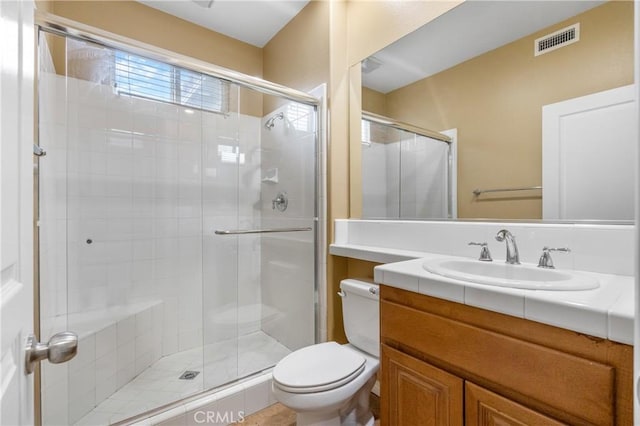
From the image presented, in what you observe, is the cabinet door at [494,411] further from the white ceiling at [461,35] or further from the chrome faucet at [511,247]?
the white ceiling at [461,35]

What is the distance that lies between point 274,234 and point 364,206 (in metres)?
0.75

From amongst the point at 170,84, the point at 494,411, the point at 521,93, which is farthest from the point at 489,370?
the point at 170,84

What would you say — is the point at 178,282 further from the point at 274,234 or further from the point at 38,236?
the point at 38,236

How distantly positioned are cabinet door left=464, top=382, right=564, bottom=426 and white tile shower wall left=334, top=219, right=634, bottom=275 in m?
0.59

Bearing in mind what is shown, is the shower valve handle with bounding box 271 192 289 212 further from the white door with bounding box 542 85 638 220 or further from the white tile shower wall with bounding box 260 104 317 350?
the white door with bounding box 542 85 638 220

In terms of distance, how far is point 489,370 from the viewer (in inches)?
29.5

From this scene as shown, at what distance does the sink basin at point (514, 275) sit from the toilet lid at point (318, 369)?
1.99ft

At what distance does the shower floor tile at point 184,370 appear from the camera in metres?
1.47

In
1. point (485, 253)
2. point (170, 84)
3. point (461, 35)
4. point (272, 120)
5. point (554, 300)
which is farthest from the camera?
point (272, 120)

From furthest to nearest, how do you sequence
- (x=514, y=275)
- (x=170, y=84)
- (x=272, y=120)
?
1. (x=272, y=120)
2. (x=170, y=84)
3. (x=514, y=275)

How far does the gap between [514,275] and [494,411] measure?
0.48m

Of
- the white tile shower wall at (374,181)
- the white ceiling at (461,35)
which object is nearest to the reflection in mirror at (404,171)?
the white tile shower wall at (374,181)

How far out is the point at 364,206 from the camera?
1914 millimetres

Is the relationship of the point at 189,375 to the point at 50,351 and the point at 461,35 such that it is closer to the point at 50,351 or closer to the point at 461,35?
the point at 50,351
